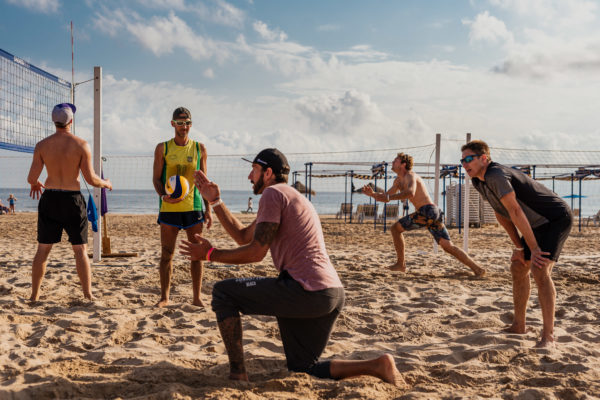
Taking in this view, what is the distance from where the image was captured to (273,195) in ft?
7.31

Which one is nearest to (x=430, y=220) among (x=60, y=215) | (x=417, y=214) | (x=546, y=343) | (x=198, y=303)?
(x=417, y=214)

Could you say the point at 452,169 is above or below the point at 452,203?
above

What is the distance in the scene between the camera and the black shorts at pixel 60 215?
377 cm

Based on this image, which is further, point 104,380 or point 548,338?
point 548,338

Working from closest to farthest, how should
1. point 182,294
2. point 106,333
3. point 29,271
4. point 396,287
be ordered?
1. point 106,333
2. point 182,294
3. point 396,287
4. point 29,271

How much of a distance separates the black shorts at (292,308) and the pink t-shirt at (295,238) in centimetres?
5

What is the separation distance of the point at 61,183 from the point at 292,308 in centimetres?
243

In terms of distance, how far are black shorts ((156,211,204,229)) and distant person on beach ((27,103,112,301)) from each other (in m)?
0.64

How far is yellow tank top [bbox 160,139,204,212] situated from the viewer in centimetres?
381

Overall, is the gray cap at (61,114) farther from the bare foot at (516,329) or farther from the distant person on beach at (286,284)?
the bare foot at (516,329)

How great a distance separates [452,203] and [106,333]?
640 inches

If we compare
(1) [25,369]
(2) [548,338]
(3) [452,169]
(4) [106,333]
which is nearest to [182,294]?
(4) [106,333]

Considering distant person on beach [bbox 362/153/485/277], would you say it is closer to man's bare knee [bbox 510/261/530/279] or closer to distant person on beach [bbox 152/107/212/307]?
man's bare knee [bbox 510/261/530/279]

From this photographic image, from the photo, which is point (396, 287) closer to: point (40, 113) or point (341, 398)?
point (341, 398)
